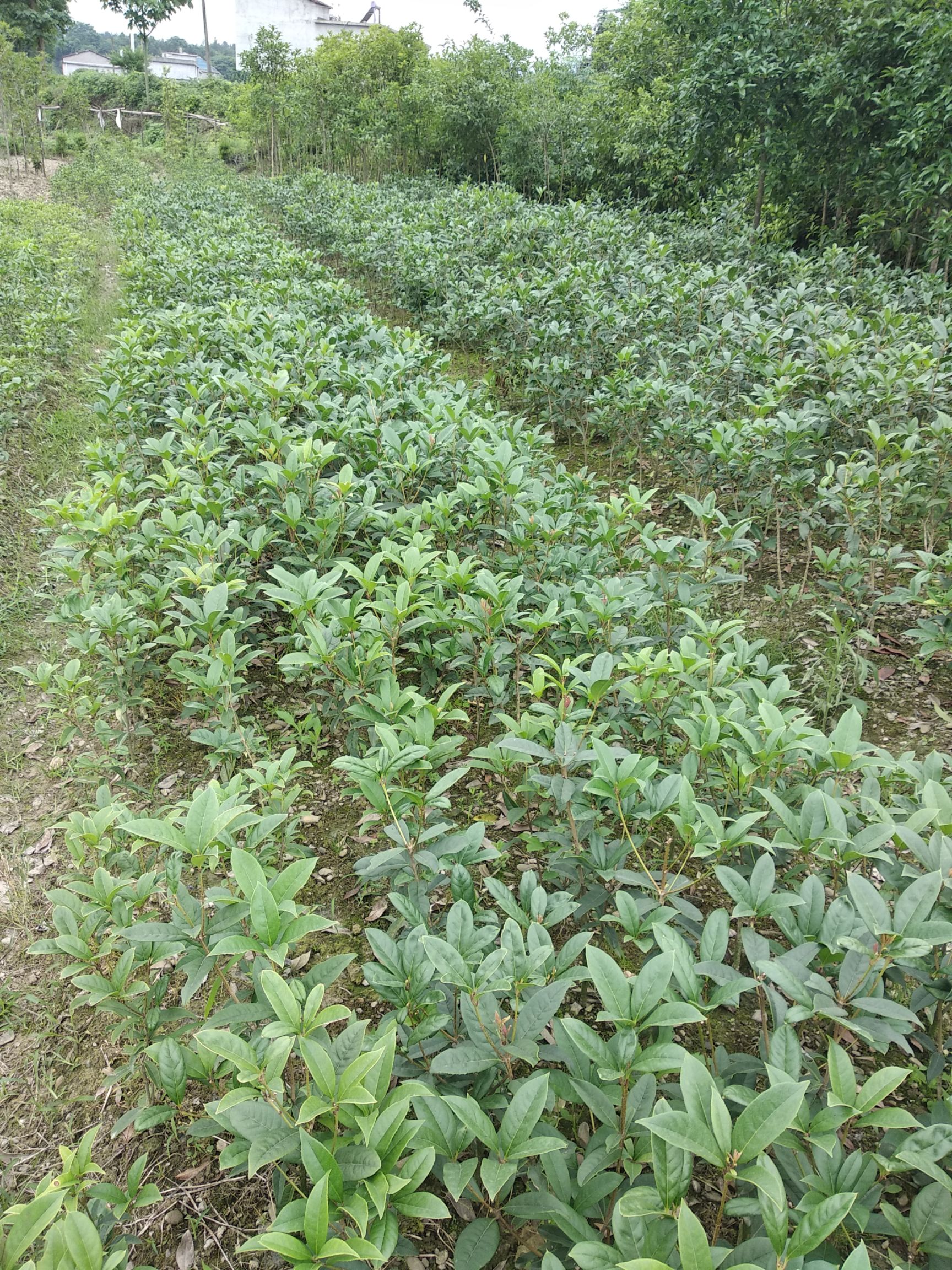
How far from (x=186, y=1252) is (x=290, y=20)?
163 ft

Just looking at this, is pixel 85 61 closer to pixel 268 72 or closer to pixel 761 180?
pixel 268 72

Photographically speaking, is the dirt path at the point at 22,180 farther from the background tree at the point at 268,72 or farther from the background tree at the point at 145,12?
the background tree at the point at 145,12

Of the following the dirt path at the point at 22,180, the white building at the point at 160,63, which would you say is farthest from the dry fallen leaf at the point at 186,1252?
the white building at the point at 160,63

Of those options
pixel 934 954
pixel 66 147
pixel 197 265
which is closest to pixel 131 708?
pixel 934 954

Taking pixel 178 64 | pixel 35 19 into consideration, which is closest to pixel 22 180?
pixel 35 19

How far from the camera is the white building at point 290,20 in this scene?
35531 millimetres

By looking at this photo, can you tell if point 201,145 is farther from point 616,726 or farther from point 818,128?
point 616,726

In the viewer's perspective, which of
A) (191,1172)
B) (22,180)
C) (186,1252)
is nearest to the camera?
(186,1252)

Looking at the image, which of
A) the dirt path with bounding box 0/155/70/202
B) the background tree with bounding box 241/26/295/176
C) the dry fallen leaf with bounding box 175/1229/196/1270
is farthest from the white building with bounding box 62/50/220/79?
the dry fallen leaf with bounding box 175/1229/196/1270

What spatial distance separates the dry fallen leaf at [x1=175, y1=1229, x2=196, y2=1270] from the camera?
1.34 m

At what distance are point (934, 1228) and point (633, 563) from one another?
6.61 feet

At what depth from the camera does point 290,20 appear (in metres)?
37.2

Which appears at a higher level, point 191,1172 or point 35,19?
point 35,19

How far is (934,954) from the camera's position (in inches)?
47.8
